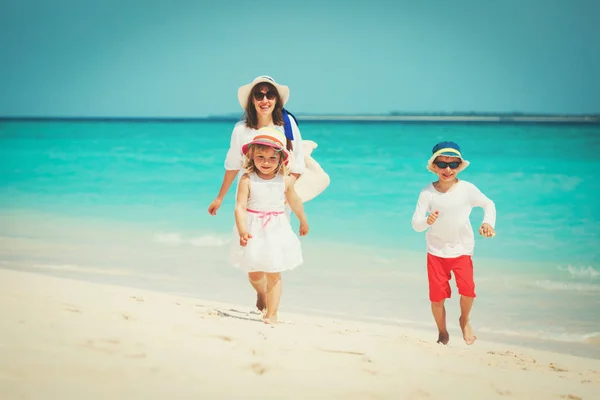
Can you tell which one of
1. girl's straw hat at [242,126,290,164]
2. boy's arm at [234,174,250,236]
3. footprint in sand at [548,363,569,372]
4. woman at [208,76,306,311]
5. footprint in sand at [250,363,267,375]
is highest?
woman at [208,76,306,311]

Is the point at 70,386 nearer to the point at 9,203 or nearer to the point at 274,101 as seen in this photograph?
the point at 274,101

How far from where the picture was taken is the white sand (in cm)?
276

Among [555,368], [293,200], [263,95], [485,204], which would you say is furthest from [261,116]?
[555,368]

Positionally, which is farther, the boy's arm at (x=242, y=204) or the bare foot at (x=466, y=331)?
the bare foot at (x=466, y=331)

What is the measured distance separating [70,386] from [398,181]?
433 inches

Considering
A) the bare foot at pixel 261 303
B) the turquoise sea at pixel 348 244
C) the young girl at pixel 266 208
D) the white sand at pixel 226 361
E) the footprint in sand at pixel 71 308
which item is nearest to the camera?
the white sand at pixel 226 361

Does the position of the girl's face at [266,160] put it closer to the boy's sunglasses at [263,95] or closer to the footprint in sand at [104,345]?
the boy's sunglasses at [263,95]

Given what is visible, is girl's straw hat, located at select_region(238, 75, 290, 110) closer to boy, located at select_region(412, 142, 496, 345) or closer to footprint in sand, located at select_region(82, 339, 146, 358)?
boy, located at select_region(412, 142, 496, 345)

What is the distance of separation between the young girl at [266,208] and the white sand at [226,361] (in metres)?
0.34

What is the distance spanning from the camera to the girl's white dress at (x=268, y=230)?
3807 millimetres

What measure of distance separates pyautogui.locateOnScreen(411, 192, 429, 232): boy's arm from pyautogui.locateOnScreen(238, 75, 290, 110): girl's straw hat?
0.94m

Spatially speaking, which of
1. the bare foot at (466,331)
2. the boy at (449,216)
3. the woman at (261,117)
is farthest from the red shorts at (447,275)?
the woman at (261,117)

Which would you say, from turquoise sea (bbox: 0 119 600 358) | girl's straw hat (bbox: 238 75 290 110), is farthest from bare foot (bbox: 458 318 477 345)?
girl's straw hat (bbox: 238 75 290 110)

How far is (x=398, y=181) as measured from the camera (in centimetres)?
1332
